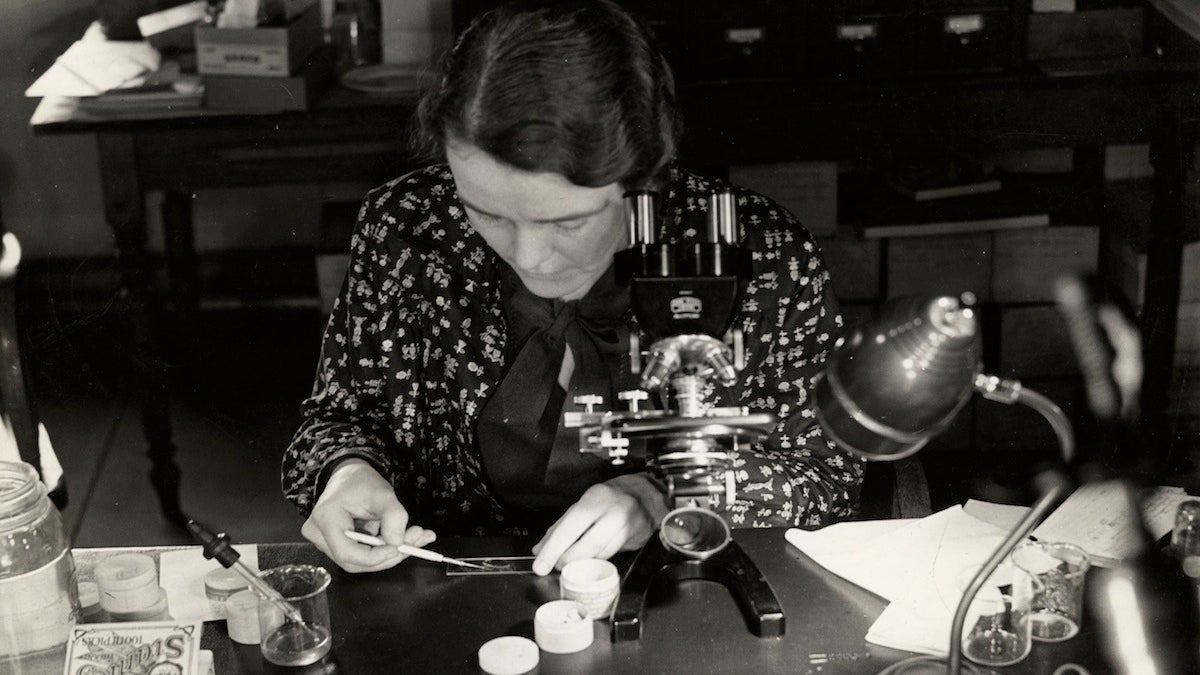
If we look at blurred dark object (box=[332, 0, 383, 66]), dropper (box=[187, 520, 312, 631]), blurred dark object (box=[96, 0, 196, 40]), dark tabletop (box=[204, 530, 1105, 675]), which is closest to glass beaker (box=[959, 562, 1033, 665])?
dark tabletop (box=[204, 530, 1105, 675])

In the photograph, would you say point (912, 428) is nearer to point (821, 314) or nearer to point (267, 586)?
point (267, 586)

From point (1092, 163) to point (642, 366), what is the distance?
2.38 meters

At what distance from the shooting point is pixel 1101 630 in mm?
1577

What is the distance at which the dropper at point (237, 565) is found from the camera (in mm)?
1543

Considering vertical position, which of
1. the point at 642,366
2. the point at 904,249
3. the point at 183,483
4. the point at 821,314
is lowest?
the point at 183,483

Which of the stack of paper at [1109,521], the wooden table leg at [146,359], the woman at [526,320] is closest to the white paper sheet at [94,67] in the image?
the wooden table leg at [146,359]

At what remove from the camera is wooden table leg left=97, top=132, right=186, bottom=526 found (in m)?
3.42

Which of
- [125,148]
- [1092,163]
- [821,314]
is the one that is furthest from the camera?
[1092,163]

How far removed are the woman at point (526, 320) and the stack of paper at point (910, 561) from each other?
0.32 ft

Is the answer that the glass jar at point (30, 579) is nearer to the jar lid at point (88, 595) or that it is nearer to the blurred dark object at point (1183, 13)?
the jar lid at point (88, 595)

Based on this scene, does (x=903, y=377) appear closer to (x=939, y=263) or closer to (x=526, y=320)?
(x=526, y=320)

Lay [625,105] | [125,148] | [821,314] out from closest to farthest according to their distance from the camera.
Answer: [625,105]
[821,314]
[125,148]

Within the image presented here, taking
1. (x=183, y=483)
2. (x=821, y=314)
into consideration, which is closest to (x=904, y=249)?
(x=821, y=314)

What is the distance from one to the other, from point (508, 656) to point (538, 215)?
596 mm
